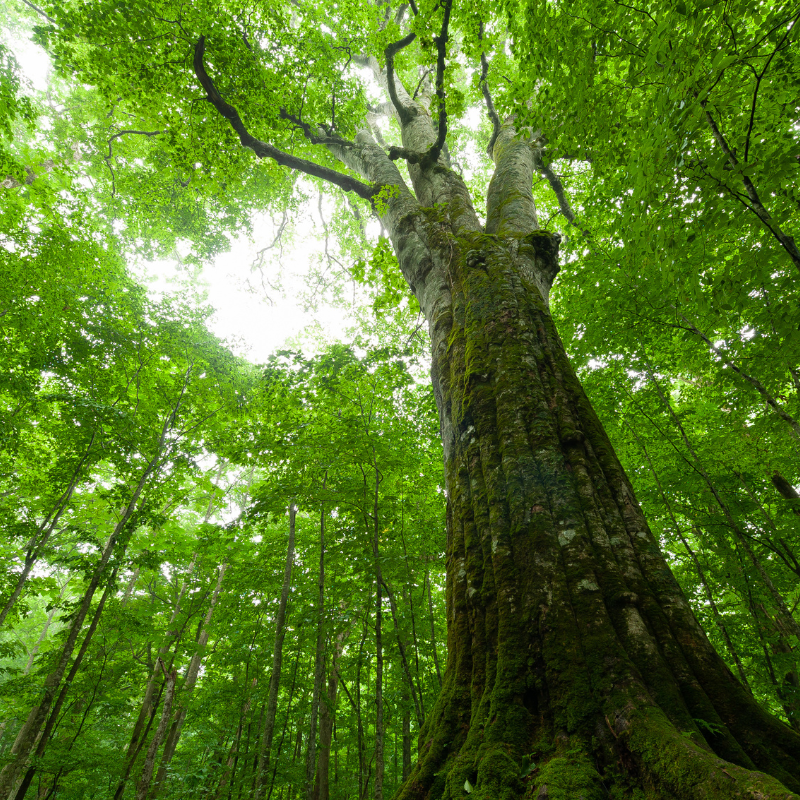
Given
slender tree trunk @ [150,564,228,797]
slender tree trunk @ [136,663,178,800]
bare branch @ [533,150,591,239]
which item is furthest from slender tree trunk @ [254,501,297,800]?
bare branch @ [533,150,591,239]

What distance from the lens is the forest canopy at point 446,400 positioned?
170 cm

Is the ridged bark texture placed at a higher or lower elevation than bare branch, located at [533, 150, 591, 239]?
lower

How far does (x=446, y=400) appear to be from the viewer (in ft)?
9.89

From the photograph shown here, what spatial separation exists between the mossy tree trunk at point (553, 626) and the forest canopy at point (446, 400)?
0.04 feet

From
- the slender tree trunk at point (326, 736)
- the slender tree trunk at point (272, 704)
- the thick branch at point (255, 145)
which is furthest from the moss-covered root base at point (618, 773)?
the slender tree trunk at point (326, 736)

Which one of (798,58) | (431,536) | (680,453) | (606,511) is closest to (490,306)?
(606,511)

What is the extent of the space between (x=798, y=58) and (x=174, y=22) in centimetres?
643

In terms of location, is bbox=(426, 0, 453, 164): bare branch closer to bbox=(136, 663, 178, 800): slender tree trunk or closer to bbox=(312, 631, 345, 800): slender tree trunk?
bbox=(312, 631, 345, 800): slender tree trunk

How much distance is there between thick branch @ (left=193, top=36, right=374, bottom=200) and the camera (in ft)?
16.1

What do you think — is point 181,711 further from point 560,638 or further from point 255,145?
point 255,145

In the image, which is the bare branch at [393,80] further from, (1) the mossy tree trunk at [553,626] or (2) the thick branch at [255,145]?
(1) the mossy tree trunk at [553,626]

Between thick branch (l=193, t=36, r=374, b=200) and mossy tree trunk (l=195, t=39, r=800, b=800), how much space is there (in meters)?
3.14

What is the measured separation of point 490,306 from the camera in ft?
10.2

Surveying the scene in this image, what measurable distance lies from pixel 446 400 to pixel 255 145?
4780 millimetres
